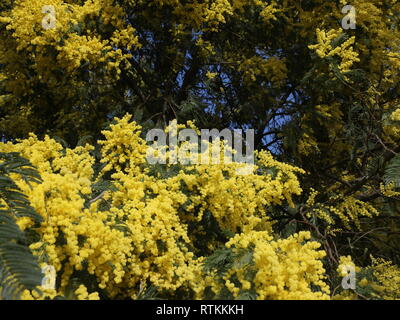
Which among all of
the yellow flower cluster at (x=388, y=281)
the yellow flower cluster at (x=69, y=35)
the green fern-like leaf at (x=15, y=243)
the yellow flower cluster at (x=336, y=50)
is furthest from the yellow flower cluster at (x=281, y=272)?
the yellow flower cluster at (x=69, y=35)

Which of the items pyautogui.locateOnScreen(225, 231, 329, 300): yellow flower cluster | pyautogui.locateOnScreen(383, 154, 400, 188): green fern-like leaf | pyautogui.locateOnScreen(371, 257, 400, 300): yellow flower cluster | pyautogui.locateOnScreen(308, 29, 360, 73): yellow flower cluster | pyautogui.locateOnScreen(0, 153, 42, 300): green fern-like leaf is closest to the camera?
pyautogui.locateOnScreen(0, 153, 42, 300): green fern-like leaf

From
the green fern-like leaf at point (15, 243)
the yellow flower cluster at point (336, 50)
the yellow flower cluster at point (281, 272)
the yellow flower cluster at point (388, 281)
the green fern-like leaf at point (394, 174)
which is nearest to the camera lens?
the green fern-like leaf at point (15, 243)

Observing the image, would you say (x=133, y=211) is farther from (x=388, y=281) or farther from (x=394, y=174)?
(x=394, y=174)

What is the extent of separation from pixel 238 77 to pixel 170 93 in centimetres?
100

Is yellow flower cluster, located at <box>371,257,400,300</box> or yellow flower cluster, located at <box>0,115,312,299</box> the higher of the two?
yellow flower cluster, located at <box>0,115,312,299</box>

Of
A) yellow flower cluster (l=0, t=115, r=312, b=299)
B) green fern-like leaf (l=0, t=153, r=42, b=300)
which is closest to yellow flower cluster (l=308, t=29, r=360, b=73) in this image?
yellow flower cluster (l=0, t=115, r=312, b=299)

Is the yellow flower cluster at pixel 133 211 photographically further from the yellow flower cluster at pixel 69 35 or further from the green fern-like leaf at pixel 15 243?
the yellow flower cluster at pixel 69 35

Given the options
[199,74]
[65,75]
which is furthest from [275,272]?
[199,74]

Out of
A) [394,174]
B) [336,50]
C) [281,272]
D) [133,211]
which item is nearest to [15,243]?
[133,211]

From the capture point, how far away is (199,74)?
5848mm

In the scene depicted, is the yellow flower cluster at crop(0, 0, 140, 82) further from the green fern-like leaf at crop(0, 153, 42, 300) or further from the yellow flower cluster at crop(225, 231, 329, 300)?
the yellow flower cluster at crop(225, 231, 329, 300)

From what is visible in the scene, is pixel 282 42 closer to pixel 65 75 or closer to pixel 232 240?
pixel 65 75

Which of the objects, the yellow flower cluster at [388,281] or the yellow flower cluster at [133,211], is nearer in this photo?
the yellow flower cluster at [133,211]

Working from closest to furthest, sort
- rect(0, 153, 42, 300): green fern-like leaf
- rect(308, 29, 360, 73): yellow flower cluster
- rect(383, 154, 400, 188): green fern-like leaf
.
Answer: rect(0, 153, 42, 300): green fern-like leaf
rect(383, 154, 400, 188): green fern-like leaf
rect(308, 29, 360, 73): yellow flower cluster
